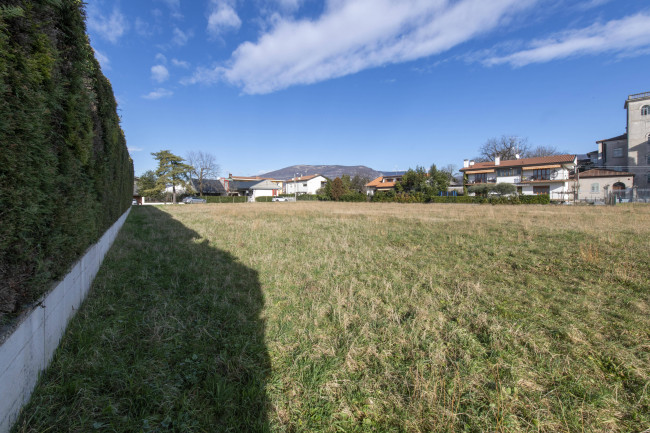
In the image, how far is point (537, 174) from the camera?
4450cm

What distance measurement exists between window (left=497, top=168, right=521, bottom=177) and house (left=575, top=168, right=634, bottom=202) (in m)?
8.12

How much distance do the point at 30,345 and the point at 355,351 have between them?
255cm

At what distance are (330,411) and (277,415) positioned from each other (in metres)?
0.39

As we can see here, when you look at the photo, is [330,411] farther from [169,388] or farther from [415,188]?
[415,188]

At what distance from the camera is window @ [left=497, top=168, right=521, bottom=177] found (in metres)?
46.5

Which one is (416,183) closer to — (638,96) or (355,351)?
(638,96)

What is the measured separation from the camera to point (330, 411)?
202 cm

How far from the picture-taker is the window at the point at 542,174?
143 ft

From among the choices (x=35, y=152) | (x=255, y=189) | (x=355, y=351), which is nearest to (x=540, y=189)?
(x=355, y=351)

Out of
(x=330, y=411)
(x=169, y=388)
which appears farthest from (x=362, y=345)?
(x=169, y=388)

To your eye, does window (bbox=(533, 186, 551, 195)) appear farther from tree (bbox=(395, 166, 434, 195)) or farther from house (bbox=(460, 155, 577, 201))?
tree (bbox=(395, 166, 434, 195))

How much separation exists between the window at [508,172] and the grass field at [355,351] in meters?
49.8

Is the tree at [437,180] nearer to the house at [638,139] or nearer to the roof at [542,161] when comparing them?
the roof at [542,161]

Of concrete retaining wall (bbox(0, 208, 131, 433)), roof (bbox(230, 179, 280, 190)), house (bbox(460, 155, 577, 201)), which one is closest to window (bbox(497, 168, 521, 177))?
house (bbox(460, 155, 577, 201))
